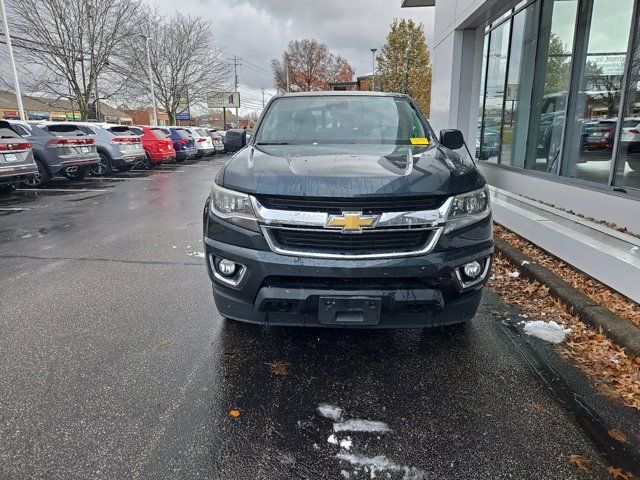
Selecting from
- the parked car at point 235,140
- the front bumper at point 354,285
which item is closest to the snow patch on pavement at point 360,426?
the front bumper at point 354,285

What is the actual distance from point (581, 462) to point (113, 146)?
1515cm

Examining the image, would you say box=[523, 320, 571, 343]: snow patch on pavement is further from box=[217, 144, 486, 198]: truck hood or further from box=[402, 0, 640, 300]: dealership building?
box=[217, 144, 486, 198]: truck hood

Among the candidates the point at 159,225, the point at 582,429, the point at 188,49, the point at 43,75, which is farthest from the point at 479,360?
the point at 188,49

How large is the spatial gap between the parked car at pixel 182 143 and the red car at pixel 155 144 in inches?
77.7

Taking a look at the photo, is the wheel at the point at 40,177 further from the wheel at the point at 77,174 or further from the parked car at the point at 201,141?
the parked car at the point at 201,141

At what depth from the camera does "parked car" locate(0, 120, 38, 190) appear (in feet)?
30.4

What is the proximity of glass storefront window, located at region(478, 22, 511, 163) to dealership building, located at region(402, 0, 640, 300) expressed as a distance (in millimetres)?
26

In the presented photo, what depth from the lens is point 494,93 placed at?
959 centimetres

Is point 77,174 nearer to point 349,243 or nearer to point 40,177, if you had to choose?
point 40,177

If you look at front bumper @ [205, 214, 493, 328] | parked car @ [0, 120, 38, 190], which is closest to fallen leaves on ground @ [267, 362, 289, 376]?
front bumper @ [205, 214, 493, 328]

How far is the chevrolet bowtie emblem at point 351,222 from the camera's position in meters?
2.50

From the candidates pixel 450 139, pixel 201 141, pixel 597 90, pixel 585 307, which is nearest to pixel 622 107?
pixel 597 90

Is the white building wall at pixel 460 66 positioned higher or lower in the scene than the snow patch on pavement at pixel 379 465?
higher

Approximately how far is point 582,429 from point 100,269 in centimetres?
479
